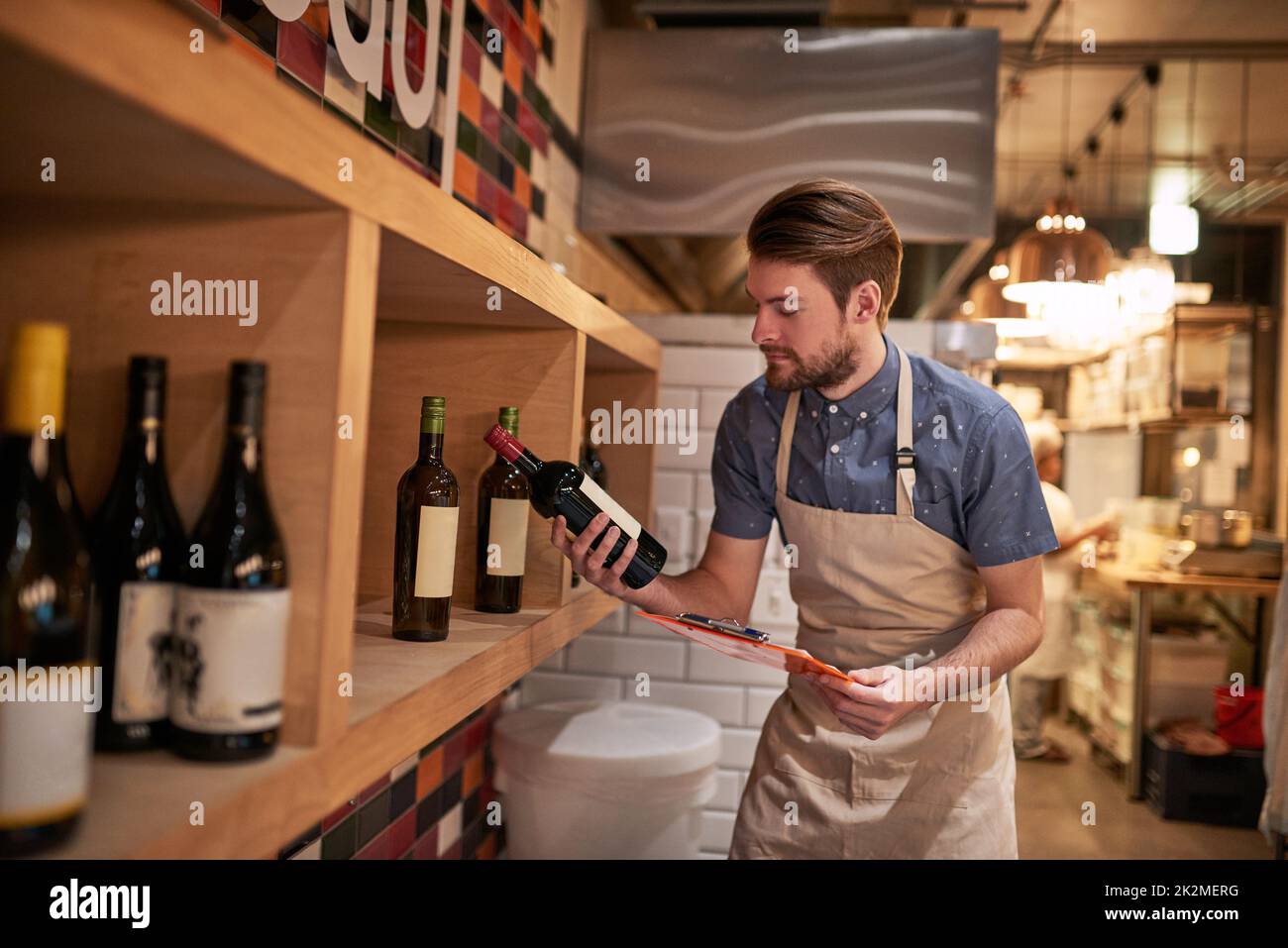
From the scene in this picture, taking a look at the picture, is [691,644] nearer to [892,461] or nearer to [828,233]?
[892,461]

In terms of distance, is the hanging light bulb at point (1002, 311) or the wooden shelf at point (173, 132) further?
the hanging light bulb at point (1002, 311)

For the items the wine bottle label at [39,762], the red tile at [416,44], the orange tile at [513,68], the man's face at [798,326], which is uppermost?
the orange tile at [513,68]

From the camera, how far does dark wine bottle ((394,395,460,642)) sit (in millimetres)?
1211

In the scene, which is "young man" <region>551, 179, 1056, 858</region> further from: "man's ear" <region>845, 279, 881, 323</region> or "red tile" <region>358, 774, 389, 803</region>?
"red tile" <region>358, 774, 389, 803</region>

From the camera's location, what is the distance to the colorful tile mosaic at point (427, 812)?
1.67m

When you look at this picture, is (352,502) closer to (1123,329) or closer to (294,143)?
(294,143)

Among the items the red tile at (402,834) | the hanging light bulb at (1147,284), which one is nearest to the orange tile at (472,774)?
the red tile at (402,834)

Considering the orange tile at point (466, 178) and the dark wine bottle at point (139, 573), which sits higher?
the orange tile at point (466, 178)

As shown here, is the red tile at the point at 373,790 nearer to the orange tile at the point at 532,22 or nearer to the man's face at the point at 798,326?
the man's face at the point at 798,326

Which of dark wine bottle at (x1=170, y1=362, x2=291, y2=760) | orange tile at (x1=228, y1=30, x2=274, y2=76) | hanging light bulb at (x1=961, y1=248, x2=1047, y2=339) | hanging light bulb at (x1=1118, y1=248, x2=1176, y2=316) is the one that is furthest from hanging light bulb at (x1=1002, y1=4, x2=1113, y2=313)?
dark wine bottle at (x1=170, y1=362, x2=291, y2=760)

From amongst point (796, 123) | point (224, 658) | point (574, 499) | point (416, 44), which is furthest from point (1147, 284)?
point (224, 658)

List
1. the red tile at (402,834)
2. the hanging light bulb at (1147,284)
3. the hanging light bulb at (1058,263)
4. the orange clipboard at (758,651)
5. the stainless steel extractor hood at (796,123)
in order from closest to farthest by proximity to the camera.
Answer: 1. the orange clipboard at (758,651)
2. the red tile at (402,834)
3. the stainless steel extractor hood at (796,123)
4. the hanging light bulb at (1058,263)
5. the hanging light bulb at (1147,284)

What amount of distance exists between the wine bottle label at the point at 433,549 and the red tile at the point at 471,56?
4.05 ft

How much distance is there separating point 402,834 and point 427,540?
994 millimetres
